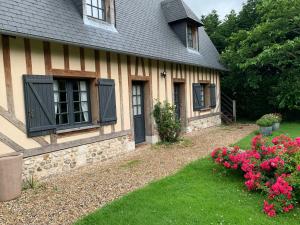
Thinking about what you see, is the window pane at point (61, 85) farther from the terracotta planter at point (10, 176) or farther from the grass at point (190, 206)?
the grass at point (190, 206)

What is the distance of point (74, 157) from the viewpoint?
5910 millimetres

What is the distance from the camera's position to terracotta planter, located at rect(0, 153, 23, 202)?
4.20 metres

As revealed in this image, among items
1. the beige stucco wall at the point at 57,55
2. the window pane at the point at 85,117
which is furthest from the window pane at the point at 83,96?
the beige stucco wall at the point at 57,55

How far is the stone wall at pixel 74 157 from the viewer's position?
5.10 meters

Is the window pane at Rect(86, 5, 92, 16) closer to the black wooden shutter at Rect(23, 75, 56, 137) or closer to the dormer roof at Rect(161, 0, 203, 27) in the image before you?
the black wooden shutter at Rect(23, 75, 56, 137)

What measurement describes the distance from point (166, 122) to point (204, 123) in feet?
Answer: 13.4

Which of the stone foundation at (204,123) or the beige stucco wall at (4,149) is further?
the stone foundation at (204,123)

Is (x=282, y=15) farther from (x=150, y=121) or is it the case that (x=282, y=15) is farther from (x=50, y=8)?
(x=50, y=8)

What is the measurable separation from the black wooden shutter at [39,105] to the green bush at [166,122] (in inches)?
152

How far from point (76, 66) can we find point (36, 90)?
1.17 m

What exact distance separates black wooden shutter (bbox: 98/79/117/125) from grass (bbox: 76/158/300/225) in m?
2.52

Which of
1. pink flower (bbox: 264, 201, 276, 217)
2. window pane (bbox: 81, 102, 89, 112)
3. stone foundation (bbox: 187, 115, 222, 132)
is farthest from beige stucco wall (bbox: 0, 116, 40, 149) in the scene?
stone foundation (bbox: 187, 115, 222, 132)

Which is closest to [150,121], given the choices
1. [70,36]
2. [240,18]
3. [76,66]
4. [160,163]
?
[160,163]

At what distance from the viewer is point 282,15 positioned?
36.4 feet
